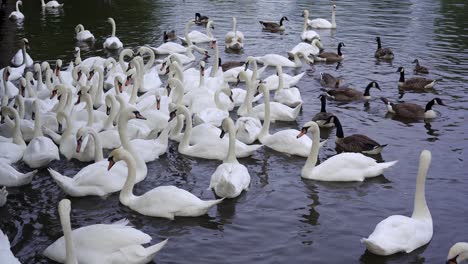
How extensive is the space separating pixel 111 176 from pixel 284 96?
6.42 m

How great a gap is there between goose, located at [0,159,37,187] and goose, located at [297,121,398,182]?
4.56 m

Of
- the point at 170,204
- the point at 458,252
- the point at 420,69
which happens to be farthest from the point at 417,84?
the point at 458,252

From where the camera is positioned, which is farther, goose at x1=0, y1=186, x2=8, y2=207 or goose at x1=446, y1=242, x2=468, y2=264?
goose at x1=0, y1=186, x2=8, y2=207

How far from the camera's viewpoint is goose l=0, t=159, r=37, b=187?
10906mm

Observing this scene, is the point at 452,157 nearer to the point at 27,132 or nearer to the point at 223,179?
the point at 223,179

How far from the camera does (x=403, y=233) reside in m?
8.95

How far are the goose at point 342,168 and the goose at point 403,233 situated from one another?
212 cm

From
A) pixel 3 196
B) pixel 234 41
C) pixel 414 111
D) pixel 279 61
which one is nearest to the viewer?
pixel 3 196

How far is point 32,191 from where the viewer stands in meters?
11.0

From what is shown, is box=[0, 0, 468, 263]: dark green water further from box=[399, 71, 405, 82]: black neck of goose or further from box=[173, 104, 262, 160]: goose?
box=[399, 71, 405, 82]: black neck of goose

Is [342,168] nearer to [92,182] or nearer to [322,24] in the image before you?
[92,182]

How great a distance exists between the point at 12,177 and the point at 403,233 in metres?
6.11

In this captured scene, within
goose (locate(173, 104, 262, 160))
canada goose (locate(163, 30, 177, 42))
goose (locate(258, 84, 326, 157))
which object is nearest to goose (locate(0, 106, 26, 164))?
goose (locate(173, 104, 262, 160))

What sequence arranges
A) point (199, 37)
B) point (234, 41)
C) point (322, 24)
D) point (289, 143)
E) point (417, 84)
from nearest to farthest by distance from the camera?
point (289, 143)
point (417, 84)
point (234, 41)
point (199, 37)
point (322, 24)
